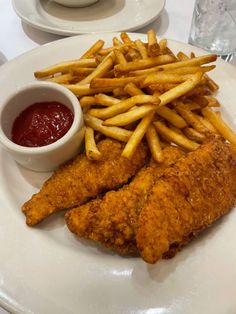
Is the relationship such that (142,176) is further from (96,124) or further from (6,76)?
(6,76)

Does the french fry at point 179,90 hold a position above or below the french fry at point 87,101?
Result: below

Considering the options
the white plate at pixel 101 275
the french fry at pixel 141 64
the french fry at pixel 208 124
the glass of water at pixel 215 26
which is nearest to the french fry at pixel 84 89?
the french fry at pixel 141 64

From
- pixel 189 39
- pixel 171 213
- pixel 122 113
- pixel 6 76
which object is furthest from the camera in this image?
pixel 189 39

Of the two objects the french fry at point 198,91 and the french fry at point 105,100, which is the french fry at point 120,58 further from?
the french fry at point 198,91

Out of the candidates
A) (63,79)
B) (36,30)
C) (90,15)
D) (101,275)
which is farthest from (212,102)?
(36,30)

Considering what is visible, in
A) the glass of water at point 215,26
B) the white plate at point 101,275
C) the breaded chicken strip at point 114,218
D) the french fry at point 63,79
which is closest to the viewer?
the white plate at point 101,275

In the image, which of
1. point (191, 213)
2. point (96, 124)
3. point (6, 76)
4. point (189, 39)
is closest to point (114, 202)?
point (191, 213)

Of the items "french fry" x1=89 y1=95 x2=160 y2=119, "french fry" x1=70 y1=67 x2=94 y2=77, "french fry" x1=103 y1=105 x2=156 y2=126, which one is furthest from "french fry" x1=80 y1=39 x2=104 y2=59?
"french fry" x1=103 y1=105 x2=156 y2=126
